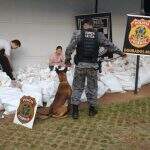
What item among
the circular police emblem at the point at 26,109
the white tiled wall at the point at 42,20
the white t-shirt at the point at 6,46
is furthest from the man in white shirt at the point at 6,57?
the circular police emblem at the point at 26,109

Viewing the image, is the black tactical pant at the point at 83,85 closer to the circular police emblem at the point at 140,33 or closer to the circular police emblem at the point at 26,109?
the circular police emblem at the point at 26,109

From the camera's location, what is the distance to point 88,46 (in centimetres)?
967

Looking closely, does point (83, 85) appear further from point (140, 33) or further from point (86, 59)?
point (140, 33)

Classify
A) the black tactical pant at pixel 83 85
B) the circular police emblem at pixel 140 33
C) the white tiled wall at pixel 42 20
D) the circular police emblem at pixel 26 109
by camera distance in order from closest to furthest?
the circular police emblem at pixel 26 109 < the black tactical pant at pixel 83 85 < the circular police emblem at pixel 140 33 < the white tiled wall at pixel 42 20

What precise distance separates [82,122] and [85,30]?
1757 mm

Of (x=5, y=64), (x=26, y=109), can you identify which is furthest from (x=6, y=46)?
(x=26, y=109)

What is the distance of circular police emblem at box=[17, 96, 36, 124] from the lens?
374 inches

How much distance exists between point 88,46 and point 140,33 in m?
1.84

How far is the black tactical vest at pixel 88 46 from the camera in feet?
31.7

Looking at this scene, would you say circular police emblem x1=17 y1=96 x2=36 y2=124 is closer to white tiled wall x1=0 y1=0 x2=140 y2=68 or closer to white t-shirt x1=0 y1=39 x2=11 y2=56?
white t-shirt x1=0 y1=39 x2=11 y2=56

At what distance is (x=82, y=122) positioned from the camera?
964 centimetres

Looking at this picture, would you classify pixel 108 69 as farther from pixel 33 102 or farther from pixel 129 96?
pixel 33 102

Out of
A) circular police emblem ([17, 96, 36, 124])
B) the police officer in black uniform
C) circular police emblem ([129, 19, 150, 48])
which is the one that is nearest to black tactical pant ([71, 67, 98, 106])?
the police officer in black uniform

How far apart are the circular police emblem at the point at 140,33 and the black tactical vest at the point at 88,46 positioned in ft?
5.20
